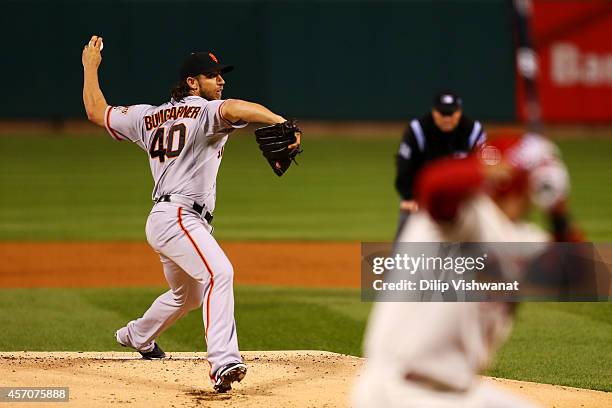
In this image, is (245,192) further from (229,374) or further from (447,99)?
(229,374)

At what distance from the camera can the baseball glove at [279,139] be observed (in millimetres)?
5781

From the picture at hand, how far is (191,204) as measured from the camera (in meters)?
6.04

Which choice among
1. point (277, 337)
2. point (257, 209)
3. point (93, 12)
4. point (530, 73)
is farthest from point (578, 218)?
point (93, 12)

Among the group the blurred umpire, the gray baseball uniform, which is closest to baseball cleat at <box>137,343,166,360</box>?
the gray baseball uniform

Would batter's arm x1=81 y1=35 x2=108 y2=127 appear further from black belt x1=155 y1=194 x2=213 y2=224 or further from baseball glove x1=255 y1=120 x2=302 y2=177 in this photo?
baseball glove x1=255 y1=120 x2=302 y2=177

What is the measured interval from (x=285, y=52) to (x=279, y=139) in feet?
83.6

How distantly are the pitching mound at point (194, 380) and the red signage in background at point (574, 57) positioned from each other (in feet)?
81.5

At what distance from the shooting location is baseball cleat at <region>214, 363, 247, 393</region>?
18.7ft

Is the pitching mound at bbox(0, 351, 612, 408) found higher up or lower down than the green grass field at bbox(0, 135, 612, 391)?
higher up

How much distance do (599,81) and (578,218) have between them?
15.9m

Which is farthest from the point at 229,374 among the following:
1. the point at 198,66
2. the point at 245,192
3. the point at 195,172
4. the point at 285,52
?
the point at 285,52

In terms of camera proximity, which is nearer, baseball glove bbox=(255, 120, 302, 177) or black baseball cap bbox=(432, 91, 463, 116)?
baseball glove bbox=(255, 120, 302, 177)

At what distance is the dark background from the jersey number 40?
2454cm

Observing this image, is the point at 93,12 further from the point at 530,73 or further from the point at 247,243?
the point at 530,73
